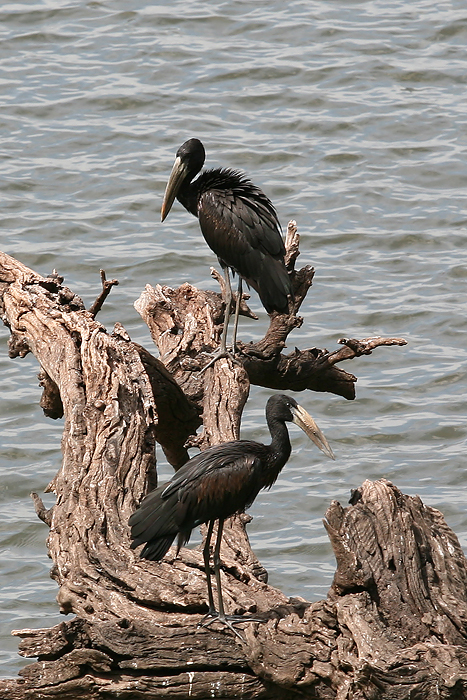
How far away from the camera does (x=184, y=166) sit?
7617 millimetres

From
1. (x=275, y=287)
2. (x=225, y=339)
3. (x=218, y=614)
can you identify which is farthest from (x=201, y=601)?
(x=275, y=287)

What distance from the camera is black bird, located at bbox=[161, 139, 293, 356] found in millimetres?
6832

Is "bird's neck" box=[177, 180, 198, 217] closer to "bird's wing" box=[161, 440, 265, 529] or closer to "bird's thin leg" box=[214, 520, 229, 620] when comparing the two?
"bird's wing" box=[161, 440, 265, 529]

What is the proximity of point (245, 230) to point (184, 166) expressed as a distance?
0.89 metres

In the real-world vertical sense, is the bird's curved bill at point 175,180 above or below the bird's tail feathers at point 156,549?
above

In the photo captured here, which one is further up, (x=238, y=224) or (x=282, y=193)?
(x=238, y=224)

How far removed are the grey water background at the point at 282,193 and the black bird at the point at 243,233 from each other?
7.51ft

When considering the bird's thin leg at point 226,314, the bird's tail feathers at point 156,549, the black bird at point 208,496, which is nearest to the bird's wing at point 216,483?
the black bird at point 208,496

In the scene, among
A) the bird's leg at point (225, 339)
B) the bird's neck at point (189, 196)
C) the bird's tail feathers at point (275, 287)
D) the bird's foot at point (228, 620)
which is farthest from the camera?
the bird's neck at point (189, 196)

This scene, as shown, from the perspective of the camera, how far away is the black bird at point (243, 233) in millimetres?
6832

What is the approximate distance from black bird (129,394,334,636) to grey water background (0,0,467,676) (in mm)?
2970

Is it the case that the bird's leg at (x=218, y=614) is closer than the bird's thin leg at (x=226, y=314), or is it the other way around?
the bird's leg at (x=218, y=614)

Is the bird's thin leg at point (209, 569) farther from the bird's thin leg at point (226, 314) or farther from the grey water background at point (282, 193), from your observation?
the grey water background at point (282, 193)

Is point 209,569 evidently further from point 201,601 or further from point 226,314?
point 226,314
